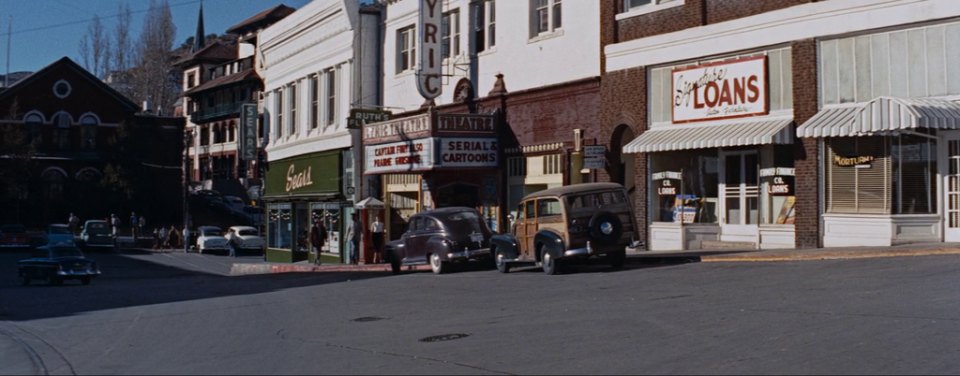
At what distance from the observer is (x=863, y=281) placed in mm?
16859

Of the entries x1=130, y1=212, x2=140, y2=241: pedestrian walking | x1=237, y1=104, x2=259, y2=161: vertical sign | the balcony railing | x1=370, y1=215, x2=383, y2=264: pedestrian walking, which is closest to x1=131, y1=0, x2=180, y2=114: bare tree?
the balcony railing

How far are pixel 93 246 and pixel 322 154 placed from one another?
→ 24.3m

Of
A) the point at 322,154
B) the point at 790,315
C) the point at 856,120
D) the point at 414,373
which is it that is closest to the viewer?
the point at 414,373

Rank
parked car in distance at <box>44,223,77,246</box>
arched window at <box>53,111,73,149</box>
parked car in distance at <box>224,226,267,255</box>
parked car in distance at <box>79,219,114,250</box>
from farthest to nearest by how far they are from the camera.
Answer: arched window at <box>53,111,73,149</box> → parked car in distance at <box>79,219,114,250</box> → parked car in distance at <box>224,226,267,255</box> → parked car in distance at <box>44,223,77,246</box>

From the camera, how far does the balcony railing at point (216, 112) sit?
91.1m

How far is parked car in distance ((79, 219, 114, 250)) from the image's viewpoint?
203 feet

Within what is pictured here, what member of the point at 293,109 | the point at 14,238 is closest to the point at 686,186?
the point at 293,109

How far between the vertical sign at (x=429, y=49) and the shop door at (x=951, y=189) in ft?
58.6

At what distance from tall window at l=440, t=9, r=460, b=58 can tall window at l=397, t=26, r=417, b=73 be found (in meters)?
2.21

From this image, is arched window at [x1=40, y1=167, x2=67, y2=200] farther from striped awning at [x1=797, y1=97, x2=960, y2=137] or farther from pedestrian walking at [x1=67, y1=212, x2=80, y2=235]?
striped awning at [x1=797, y1=97, x2=960, y2=137]

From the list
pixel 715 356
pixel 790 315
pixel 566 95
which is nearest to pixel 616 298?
pixel 790 315

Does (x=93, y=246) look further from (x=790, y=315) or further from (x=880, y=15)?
(x=790, y=315)

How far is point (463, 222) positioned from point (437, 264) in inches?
47.8

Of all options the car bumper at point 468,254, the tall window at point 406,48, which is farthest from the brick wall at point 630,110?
the tall window at point 406,48
